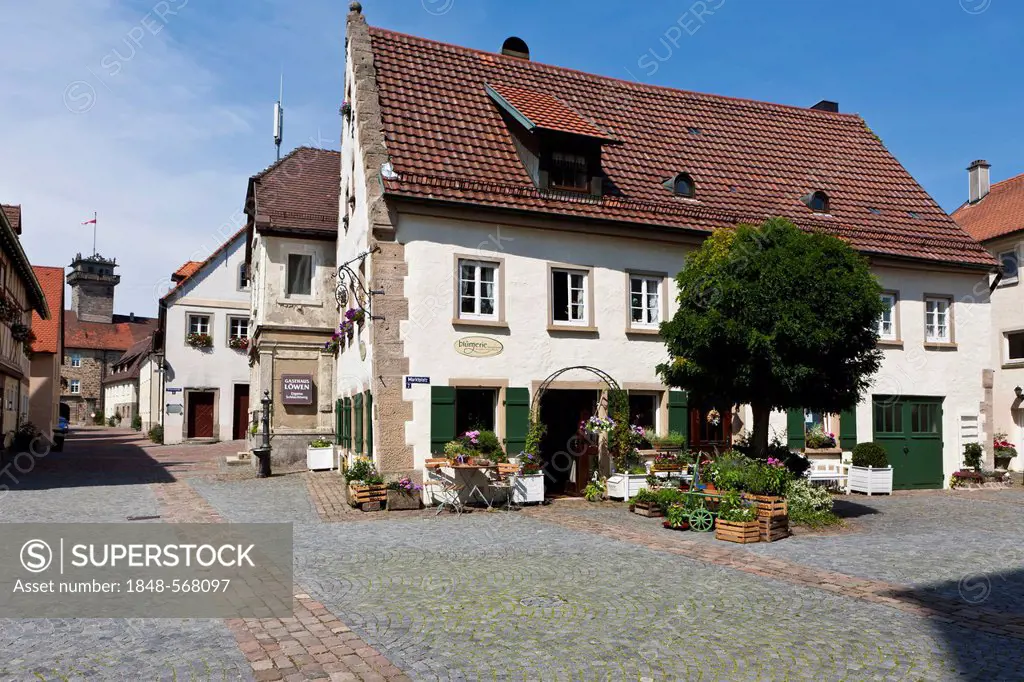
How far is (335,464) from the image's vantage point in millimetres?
21703

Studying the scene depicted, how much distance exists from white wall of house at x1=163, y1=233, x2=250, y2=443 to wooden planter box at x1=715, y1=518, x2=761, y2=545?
27.5m

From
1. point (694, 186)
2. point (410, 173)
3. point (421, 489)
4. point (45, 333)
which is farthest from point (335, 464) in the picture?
point (45, 333)

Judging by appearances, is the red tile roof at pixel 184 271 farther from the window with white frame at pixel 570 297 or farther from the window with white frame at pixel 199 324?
the window with white frame at pixel 570 297

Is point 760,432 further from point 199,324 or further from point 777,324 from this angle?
point 199,324

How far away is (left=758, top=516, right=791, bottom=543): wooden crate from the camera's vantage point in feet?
37.9

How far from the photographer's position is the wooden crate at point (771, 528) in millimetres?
11539

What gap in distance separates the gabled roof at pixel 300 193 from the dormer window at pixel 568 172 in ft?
26.8

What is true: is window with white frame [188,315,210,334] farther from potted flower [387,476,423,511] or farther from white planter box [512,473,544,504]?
white planter box [512,473,544,504]

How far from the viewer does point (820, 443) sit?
18891 mm

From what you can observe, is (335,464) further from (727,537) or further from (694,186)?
(727,537)

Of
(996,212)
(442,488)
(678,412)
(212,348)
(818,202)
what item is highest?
(996,212)

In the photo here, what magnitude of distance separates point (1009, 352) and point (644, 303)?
16.7 m

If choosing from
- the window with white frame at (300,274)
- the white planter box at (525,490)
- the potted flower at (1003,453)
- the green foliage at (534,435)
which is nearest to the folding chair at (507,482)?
the white planter box at (525,490)

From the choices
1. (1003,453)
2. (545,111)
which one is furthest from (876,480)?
(545,111)
